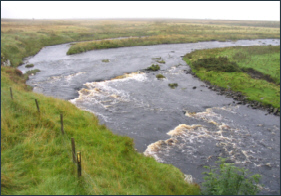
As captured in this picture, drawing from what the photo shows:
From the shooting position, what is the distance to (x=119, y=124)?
1819 cm

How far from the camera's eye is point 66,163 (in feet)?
29.2

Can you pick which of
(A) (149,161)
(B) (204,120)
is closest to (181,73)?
(B) (204,120)

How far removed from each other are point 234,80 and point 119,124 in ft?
66.4

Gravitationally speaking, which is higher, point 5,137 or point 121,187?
point 5,137

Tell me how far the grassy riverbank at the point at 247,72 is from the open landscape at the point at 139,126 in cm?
15

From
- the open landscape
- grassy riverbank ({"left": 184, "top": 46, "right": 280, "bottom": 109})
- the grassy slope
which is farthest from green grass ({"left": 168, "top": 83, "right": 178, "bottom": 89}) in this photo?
the grassy slope

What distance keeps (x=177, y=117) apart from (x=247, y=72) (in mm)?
21148

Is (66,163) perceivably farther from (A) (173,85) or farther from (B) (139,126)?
(A) (173,85)

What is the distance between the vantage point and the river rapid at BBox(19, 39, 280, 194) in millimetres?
13859

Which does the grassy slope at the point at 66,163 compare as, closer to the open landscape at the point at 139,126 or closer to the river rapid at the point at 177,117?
the open landscape at the point at 139,126

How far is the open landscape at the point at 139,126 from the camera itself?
8.67 metres

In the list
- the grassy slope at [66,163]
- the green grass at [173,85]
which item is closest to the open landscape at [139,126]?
the grassy slope at [66,163]

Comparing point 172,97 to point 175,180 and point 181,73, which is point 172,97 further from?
point 175,180

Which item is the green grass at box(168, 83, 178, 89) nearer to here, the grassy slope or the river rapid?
the river rapid
